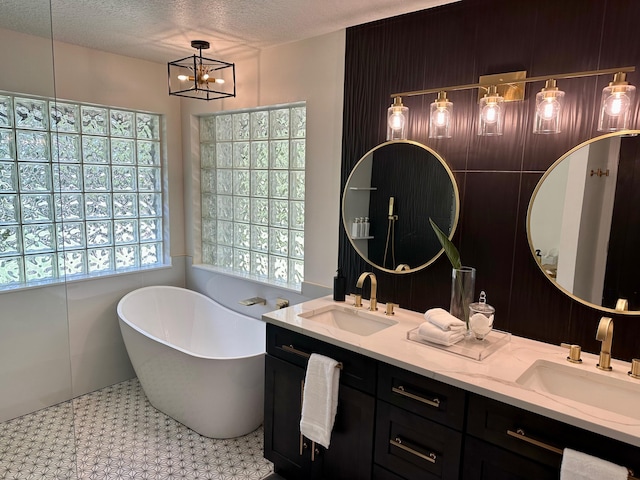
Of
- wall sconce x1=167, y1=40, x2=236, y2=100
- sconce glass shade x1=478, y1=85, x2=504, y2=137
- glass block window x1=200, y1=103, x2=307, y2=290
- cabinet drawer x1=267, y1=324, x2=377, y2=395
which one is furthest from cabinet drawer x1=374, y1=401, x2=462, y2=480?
wall sconce x1=167, y1=40, x2=236, y2=100

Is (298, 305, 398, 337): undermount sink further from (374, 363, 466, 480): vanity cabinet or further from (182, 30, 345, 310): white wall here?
(374, 363, 466, 480): vanity cabinet

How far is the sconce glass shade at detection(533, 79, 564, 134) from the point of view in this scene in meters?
1.65

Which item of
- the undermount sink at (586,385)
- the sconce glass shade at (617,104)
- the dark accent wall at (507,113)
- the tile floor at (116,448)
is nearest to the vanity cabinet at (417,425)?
the undermount sink at (586,385)

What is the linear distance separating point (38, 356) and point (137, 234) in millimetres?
1100

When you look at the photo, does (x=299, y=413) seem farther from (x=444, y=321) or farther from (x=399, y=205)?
(x=399, y=205)

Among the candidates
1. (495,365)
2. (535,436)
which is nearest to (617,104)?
(495,365)

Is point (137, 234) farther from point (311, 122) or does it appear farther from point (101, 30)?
point (311, 122)

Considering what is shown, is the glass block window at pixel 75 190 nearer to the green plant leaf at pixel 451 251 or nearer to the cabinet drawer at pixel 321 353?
the cabinet drawer at pixel 321 353

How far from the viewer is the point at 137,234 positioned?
3453 millimetres

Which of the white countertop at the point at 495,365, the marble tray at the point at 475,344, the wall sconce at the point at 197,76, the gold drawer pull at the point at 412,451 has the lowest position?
the gold drawer pull at the point at 412,451

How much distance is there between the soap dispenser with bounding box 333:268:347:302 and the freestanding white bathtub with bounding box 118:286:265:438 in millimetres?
542

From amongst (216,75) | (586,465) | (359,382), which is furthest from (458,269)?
(216,75)

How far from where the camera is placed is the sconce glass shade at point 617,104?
1515 millimetres

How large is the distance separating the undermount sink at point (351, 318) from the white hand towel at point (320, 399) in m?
0.34
